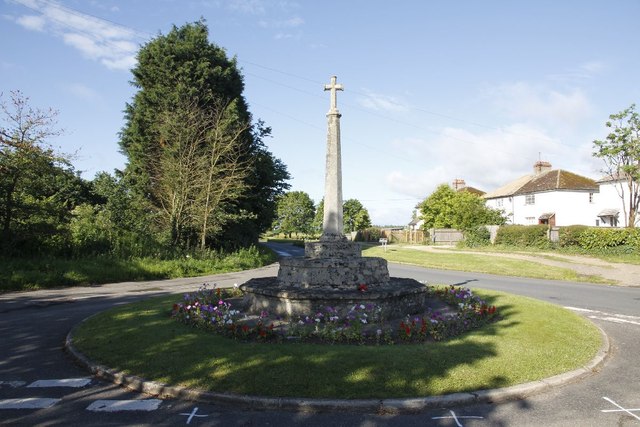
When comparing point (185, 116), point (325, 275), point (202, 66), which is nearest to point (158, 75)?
point (202, 66)

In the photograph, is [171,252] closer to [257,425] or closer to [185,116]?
[185,116]

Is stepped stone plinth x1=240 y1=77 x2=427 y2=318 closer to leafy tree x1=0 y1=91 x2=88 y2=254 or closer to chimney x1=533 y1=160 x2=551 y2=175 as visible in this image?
leafy tree x1=0 y1=91 x2=88 y2=254

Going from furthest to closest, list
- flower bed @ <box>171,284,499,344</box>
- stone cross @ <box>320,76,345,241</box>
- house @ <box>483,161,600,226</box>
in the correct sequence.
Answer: house @ <box>483,161,600,226</box>
stone cross @ <box>320,76,345,241</box>
flower bed @ <box>171,284,499,344</box>

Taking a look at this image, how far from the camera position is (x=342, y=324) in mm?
8383

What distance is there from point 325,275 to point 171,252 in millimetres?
14396

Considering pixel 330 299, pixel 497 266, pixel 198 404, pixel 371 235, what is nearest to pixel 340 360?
pixel 198 404

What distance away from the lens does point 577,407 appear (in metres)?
5.21

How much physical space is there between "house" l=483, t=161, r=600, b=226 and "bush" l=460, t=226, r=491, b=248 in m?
13.0

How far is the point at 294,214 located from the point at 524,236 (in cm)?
6425

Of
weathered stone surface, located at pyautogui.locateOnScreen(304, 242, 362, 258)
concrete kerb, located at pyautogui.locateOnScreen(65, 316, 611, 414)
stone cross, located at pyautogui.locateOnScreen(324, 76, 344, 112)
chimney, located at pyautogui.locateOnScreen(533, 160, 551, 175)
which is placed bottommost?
concrete kerb, located at pyautogui.locateOnScreen(65, 316, 611, 414)

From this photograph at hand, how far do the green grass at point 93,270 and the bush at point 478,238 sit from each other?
22488 mm

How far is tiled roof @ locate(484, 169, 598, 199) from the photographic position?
45.5m

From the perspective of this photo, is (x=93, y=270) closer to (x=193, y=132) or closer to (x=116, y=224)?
(x=116, y=224)

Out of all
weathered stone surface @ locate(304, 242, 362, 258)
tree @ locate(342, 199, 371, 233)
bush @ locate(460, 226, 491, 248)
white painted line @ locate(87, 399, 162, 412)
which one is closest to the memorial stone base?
weathered stone surface @ locate(304, 242, 362, 258)
